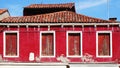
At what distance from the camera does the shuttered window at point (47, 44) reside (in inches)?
1139

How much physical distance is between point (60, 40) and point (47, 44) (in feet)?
3.21

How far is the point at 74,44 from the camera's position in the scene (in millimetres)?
28984

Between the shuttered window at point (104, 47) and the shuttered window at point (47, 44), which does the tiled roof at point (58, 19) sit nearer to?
the shuttered window at point (47, 44)

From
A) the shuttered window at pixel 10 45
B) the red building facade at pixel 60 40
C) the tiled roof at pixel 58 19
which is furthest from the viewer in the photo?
the shuttered window at pixel 10 45

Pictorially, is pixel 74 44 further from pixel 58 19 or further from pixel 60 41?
pixel 58 19

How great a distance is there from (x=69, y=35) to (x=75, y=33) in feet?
1.50

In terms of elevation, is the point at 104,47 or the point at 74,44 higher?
the point at 74,44

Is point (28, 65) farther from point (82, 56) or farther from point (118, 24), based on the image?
point (118, 24)

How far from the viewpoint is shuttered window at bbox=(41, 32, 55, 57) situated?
28938mm

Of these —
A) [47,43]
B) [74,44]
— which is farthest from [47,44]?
[74,44]

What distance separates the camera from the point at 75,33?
95.2 ft

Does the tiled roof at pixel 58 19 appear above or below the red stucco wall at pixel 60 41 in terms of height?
above

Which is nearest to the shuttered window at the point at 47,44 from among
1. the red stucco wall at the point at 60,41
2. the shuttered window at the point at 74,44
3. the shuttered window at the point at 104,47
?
the red stucco wall at the point at 60,41

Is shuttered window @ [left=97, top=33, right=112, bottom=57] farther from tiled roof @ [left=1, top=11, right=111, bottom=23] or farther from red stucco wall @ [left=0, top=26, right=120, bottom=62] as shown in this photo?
tiled roof @ [left=1, top=11, right=111, bottom=23]
